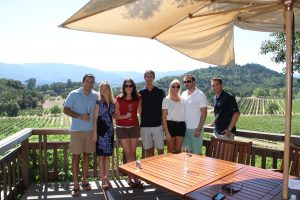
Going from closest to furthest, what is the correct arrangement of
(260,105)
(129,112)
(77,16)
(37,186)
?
(77,16), (129,112), (37,186), (260,105)

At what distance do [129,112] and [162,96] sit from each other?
554 mm

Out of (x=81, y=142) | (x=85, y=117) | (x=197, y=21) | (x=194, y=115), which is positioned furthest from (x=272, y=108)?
(x=197, y=21)

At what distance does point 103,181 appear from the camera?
164 inches

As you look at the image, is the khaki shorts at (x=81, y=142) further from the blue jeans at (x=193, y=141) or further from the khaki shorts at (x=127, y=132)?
the blue jeans at (x=193, y=141)

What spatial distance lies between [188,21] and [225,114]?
1.77m

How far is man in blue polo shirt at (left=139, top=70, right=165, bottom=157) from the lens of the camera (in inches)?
168

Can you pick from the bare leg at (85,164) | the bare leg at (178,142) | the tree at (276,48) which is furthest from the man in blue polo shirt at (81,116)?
the tree at (276,48)

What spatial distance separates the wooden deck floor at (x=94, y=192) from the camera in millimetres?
4000

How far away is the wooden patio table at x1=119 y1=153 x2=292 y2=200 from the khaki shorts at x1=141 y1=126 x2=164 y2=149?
1025 mm

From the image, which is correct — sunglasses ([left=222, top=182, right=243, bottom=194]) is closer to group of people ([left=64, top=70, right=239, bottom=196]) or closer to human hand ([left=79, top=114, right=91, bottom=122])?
group of people ([left=64, top=70, right=239, bottom=196])

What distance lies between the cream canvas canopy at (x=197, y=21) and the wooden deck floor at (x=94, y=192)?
6.18 feet

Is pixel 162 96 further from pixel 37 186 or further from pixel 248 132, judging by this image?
pixel 37 186

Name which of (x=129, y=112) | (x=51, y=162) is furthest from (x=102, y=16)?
(x=51, y=162)

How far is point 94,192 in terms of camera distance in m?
4.21
